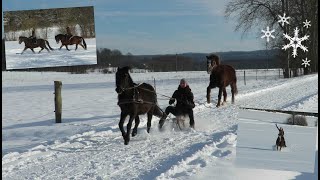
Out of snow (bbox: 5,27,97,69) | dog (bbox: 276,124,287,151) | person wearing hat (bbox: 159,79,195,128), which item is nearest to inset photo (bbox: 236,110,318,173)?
dog (bbox: 276,124,287,151)

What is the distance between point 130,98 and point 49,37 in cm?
260

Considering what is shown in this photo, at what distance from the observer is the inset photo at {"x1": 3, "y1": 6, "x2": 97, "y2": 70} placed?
497 centimetres

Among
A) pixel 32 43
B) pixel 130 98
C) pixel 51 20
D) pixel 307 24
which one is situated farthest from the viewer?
pixel 130 98

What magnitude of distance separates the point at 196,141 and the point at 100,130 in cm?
271

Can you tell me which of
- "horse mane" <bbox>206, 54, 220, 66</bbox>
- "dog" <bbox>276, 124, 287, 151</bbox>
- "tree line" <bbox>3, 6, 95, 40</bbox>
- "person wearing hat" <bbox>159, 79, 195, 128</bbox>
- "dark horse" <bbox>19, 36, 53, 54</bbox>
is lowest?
"person wearing hat" <bbox>159, 79, 195, 128</bbox>

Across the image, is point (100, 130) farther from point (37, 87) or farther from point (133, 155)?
point (37, 87)

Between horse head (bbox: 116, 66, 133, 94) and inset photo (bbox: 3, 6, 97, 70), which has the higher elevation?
inset photo (bbox: 3, 6, 97, 70)

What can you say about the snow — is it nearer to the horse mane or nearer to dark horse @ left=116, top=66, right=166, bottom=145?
dark horse @ left=116, top=66, right=166, bottom=145

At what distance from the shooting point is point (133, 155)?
6.44m

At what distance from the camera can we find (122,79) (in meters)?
7.29

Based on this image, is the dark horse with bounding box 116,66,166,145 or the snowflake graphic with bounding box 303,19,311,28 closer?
the snowflake graphic with bounding box 303,19,311,28

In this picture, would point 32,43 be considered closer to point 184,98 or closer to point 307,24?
point 307,24

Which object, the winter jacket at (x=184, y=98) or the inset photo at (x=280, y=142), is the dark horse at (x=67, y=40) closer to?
the inset photo at (x=280, y=142)

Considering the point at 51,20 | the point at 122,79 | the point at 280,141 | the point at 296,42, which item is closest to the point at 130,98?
the point at 122,79
